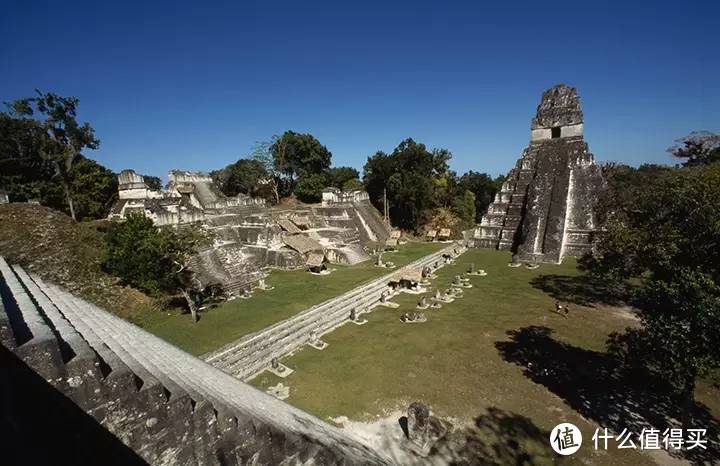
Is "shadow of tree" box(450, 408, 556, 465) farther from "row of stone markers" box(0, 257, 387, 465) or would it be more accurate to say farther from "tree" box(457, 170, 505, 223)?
"tree" box(457, 170, 505, 223)

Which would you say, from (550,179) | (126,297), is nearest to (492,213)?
(550,179)

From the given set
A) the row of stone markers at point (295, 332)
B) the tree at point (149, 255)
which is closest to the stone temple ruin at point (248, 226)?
the tree at point (149, 255)

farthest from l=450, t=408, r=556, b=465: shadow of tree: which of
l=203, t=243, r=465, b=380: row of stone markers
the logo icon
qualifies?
l=203, t=243, r=465, b=380: row of stone markers

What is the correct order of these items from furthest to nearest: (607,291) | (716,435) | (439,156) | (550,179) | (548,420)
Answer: (439,156)
(550,179)
(607,291)
(548,420)
(716,435)

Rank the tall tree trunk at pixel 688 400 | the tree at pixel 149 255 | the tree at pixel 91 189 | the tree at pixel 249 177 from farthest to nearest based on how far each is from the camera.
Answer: the tree at pixel 249 177
the tree at pixel 91 189
the tree at pixel 149 255
the tall tree trunk at pixel 688 400

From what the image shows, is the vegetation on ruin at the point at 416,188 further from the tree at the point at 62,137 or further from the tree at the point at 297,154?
the tree at the point at 62,137

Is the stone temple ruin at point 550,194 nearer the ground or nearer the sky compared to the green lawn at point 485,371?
nearer the sky

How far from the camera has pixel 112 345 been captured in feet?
14.9

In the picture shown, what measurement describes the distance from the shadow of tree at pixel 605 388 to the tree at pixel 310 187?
33.4 m

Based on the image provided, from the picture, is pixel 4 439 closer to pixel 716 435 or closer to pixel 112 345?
pixel 112 345

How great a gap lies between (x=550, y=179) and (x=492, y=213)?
5657 millimetres

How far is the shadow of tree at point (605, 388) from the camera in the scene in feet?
26.6

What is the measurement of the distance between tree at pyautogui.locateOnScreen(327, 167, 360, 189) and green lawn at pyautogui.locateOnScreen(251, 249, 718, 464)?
3799 cm

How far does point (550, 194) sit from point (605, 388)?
22.3 meters
